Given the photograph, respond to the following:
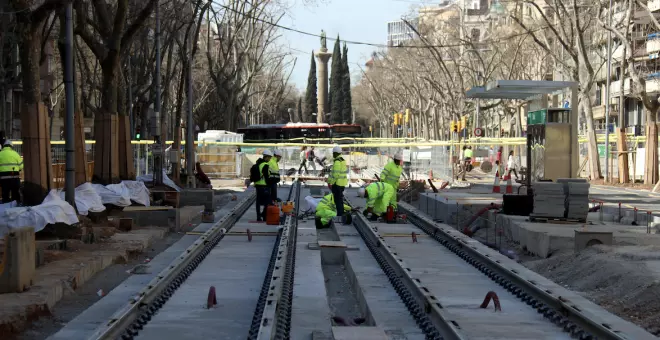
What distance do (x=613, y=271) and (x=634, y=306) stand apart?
1998mm

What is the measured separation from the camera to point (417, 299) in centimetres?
1186

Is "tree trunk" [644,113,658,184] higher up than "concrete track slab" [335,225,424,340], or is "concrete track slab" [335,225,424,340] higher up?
"tree trunk" [644,113,658,184]

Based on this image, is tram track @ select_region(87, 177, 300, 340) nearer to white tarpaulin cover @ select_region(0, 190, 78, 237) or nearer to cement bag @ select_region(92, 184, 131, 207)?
white tarpaulin cover @ select_region(0, 190, 78, 237)

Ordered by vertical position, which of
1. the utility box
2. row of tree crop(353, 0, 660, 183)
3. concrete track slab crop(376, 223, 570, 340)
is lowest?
concrete track slab crop(376, 223, 570, 340)

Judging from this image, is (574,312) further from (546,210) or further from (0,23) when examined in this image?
(0,23)

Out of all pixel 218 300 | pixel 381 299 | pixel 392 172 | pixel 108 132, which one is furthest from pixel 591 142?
pixel 218 300

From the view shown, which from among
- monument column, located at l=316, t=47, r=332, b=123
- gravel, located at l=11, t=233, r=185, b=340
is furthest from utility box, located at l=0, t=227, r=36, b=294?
monument column, located at l=316, t=47, r=332, b=123

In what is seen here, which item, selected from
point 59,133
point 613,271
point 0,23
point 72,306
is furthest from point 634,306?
point 59,133

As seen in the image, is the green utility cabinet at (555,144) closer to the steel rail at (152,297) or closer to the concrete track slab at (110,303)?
the steel rail at (152,297)

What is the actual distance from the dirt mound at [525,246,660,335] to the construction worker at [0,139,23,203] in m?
13.9

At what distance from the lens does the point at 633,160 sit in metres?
43.8

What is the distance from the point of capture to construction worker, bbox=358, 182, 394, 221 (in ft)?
72.5

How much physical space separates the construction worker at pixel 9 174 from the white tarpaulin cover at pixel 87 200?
403 cm

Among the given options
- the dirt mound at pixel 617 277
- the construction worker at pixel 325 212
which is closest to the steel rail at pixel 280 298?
the construction worker at pixel 325 212
